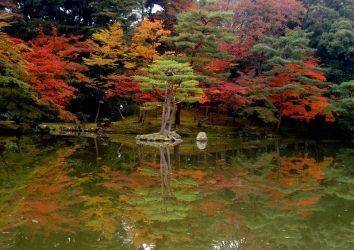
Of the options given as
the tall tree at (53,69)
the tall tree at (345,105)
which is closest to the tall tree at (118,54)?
the tall tree at (53,69)

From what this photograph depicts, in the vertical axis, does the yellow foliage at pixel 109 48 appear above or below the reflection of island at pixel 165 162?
above

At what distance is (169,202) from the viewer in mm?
→ 8820

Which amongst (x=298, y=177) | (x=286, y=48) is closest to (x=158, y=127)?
(x=286, y=48)

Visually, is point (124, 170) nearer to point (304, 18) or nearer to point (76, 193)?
point (76, 193)

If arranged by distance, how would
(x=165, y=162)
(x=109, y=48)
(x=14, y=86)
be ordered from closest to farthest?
(x=165, y=162)
(x=14, y=86)
(x=109, y=48)

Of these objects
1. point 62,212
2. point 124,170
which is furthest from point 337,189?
point 62,212

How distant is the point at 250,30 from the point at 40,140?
17145mm

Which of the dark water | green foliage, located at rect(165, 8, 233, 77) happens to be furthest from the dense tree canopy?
the dark water

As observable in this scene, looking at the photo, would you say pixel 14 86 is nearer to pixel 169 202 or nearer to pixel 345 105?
pixel 169 202

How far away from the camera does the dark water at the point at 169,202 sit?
21.1 feet

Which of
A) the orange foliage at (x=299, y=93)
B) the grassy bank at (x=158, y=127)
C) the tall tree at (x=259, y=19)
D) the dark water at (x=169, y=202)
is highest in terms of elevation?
the tall tree at (x=259, y=19)

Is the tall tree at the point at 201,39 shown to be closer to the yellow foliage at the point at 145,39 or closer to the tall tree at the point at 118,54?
the yellow foliage at the point at 145,39

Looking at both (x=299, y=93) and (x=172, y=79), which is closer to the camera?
(x=172, y=79)

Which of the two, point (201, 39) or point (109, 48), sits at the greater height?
point (201, 39)
